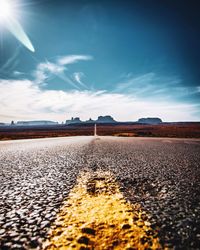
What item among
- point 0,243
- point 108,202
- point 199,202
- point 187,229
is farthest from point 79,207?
point 199,202

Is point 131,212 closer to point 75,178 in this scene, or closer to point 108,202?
point 108,202

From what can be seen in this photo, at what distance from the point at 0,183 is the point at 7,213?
1.97 metres

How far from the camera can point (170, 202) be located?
10.5ft

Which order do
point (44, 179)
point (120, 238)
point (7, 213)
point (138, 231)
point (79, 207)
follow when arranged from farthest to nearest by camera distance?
point (44, 179) → point (79, 207) → point (7, 213) → point (138, 231) → point (120, 238)

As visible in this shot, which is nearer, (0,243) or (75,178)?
(0,243)

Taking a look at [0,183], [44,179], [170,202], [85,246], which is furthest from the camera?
[44,179]

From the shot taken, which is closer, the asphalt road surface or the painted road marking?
the painted road marking

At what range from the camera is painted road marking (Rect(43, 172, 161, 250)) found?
198cm

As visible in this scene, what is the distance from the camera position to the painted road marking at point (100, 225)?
78.1 inches

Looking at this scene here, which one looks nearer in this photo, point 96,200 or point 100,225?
point 100,225

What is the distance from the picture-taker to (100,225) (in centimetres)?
240

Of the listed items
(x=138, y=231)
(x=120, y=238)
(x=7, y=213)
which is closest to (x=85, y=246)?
(x=120, y=238)

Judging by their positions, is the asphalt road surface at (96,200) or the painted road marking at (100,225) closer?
the painted road marking at (100,225)

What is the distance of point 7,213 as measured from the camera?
2783 millimetres
